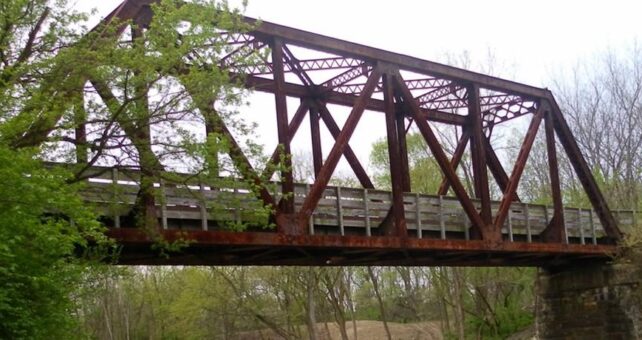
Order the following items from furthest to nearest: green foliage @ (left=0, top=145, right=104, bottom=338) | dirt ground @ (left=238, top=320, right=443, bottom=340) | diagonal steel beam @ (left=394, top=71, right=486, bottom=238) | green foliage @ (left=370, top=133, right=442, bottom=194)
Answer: dirt ground @ (left=238, top=320, right=443, bottom=340)
green foliage @ (left=370, top=133, right=442, bottom=194)
diagonal steel beam @ (left=394, top=71, right=486, bottom=238)
green foliage @ (left=0, top=145, right=104, bottom=338)

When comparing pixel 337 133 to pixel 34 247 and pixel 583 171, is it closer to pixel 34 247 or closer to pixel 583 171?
pixel 583 171

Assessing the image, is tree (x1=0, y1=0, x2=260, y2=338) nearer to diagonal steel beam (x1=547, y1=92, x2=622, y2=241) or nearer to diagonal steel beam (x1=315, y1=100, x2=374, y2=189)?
diagonal steel beam (x1=315, y1=100, x2=374, y2=189)

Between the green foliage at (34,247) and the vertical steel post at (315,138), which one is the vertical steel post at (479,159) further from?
the green foliage at (34,247)

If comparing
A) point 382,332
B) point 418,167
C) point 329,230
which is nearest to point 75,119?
point 329,230

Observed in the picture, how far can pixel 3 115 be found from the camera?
489 inches

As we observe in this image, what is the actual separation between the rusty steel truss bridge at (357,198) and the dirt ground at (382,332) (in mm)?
26245

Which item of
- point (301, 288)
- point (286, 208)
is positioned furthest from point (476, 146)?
point (301, 288)

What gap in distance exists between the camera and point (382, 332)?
188 feet

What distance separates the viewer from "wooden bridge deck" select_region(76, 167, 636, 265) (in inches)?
616

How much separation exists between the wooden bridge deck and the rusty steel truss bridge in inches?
1.4

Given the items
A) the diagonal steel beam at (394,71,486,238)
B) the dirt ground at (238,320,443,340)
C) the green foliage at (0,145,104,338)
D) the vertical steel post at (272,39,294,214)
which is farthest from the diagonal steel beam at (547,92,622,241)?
the dirt ground at (238,320,443,340)

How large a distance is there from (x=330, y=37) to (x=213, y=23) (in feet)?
20.4

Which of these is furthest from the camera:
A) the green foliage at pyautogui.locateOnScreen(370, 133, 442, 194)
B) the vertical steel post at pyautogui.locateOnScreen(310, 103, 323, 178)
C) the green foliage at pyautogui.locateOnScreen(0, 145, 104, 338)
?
the green foliage at pyautogui.locateOnScreen(370, 133, 442, 194)

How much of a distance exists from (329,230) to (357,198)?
1097mm
